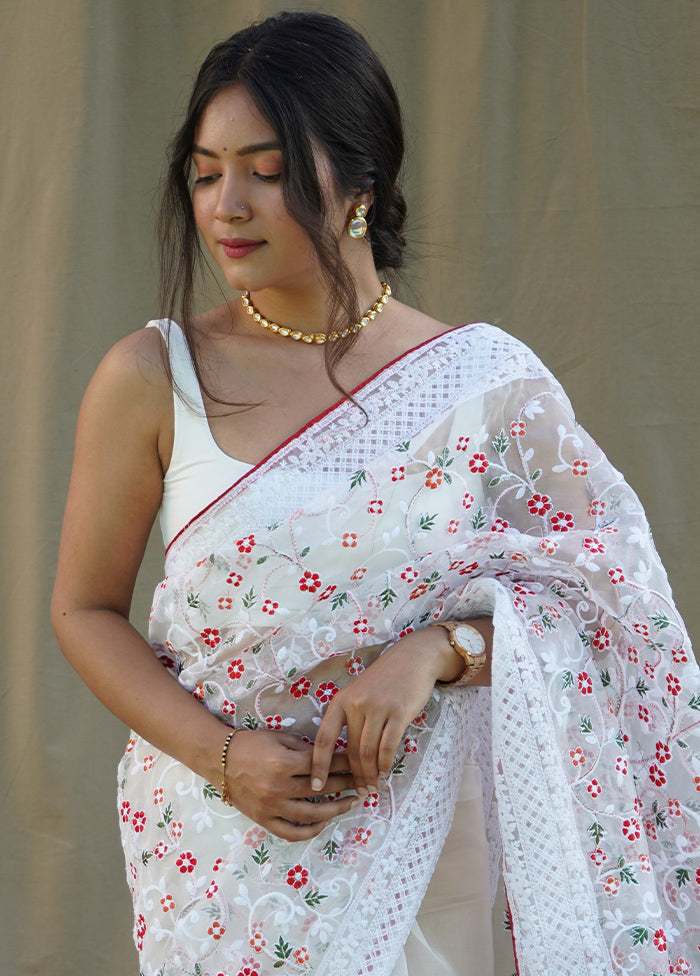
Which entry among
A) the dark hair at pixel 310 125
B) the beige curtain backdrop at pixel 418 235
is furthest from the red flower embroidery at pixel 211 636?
the beige curtain backdrop at pixel 418 235

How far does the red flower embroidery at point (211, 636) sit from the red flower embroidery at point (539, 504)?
432 mm

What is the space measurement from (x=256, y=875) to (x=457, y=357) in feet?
2.34

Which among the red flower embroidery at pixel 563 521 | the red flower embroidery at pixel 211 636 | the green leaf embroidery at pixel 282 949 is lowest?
the green leaf embroidery at pixel 282 949

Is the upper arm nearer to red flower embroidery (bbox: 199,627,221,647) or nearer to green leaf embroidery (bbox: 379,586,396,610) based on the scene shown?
red flower embroidery (bbox: 199,627,221,647)

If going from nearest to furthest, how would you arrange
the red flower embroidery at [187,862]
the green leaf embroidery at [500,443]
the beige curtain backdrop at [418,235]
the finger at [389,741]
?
1. the finger at [389,741]
2. the red flower embroidery at [187,862]
3. the green leaf embroidery at [500,443]
4. the beige curtain backdrop at [418,235]

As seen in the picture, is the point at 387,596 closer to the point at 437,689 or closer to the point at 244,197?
the point at 437,689

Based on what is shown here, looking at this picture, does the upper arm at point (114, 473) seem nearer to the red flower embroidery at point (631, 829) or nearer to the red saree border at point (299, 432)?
the red saree border at point (299, 432)

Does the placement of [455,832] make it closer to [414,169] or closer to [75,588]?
[75,588]

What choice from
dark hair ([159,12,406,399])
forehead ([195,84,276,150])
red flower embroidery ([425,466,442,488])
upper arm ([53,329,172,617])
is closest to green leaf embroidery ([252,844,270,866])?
upper arm ([53,329,172,617])

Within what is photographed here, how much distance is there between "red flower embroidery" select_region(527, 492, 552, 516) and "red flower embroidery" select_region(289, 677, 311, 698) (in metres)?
0.37

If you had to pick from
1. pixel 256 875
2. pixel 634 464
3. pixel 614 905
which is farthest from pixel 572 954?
pixel 634 464

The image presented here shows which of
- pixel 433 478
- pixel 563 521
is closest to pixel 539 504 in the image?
pixel 563 521

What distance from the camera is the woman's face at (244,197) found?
4.81 feet

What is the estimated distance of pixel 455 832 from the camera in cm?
Answer: 155
